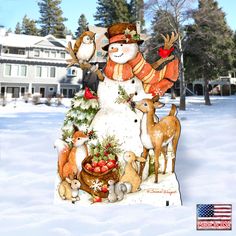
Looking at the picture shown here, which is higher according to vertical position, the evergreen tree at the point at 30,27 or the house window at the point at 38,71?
the evergreen tree at the point at 30,27

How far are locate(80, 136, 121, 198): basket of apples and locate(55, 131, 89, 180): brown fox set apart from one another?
98 millimetres

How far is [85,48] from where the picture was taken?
4398mm

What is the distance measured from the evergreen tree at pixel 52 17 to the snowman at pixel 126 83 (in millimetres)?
51807

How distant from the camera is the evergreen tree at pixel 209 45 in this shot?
19141 millimetres

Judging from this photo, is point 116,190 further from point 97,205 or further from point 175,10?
point 175,10

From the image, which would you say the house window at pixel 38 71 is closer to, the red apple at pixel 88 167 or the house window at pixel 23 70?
the house window at pixel 23 70

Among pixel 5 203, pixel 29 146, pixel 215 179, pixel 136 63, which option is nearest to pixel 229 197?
pixel 215 179

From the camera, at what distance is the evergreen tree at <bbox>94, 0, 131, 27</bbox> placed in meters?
31.3

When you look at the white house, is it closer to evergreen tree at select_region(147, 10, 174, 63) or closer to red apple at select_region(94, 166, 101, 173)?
evergreen tree at select_region(147, 10, 174, 63)

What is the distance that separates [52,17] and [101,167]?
54.8m

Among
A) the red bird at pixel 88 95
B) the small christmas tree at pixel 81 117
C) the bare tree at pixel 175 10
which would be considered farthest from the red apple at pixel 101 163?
the bare tree at pixel 175 10

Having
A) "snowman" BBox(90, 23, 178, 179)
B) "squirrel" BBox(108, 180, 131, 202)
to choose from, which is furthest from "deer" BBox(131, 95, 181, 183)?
"squirrel" BBox(108, 180, 131, 202)

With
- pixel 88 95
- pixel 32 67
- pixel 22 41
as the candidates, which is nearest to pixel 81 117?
pixel 88 95

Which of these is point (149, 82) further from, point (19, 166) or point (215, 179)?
point (19, 166)
